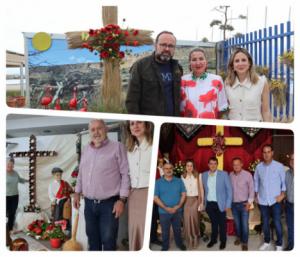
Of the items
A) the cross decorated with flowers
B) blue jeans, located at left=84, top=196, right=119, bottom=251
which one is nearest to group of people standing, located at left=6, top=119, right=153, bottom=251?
blue jeans, located at left=84, top=196, right=119, bottom=251

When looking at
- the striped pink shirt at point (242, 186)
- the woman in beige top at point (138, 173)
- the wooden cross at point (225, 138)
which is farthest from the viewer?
the striped pink shirt at point (242, 186)

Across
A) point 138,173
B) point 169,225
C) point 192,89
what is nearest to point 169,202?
point 169,225

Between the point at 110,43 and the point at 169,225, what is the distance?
104 centimetres

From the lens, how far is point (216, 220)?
2902 mm

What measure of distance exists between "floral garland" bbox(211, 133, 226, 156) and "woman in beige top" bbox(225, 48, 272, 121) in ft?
0.41

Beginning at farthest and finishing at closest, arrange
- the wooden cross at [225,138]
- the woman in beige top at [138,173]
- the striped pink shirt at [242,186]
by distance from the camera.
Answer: the striped pink shirt at [242,186]
the wooden cross at [225,138]
the woman in beige top at [138,173]

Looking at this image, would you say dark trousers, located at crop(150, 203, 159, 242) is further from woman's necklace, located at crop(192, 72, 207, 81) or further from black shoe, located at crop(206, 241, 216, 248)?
woman's necklace, located at crop(192, 72, 207, 81)

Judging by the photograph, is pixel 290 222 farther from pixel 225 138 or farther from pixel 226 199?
pixel 225 138

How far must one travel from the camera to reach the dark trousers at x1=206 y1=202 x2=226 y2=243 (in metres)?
2.90

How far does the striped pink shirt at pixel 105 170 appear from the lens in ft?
8.98

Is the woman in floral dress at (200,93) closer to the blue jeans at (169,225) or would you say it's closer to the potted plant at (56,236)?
the blue jeans at (169,225)

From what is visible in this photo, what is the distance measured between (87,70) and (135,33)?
365mm

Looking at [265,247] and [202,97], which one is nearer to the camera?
[202,97]

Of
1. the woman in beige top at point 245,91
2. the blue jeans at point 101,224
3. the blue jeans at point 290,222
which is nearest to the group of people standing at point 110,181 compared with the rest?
the blue jeans at point 101,224
